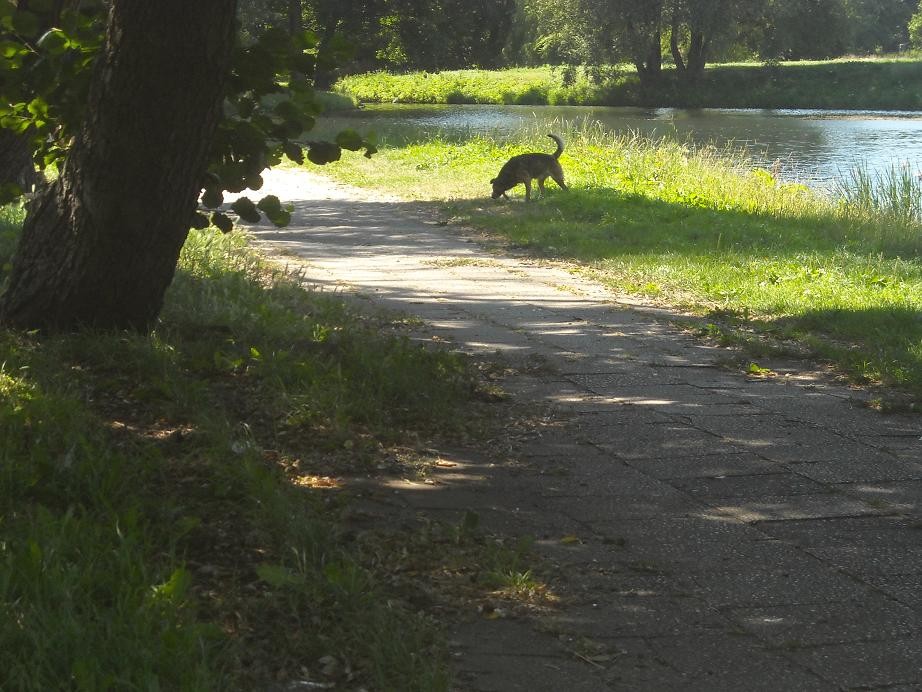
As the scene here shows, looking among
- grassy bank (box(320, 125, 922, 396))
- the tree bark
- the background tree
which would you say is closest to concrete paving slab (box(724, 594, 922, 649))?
grassy bank (box(320, 125, 922, 396))

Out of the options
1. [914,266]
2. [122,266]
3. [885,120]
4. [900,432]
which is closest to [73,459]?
[122,266]

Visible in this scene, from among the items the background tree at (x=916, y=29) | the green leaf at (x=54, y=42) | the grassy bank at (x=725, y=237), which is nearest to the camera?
the green leaf at (x=54, y=42)

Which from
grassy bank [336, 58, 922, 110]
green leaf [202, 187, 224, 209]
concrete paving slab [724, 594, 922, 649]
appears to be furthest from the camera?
grassy bank [336, 58, 922, 110]

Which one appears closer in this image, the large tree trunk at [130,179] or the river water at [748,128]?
the large tree trunk at [130,179]

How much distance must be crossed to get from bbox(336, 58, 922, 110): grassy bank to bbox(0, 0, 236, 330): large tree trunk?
48.6 metres

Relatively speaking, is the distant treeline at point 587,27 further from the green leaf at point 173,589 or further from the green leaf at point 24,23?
the green leaf at point 173,589

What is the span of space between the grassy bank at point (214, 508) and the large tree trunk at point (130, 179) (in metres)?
0.24

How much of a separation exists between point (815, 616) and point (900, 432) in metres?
2.70

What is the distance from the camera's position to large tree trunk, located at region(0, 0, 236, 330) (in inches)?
224

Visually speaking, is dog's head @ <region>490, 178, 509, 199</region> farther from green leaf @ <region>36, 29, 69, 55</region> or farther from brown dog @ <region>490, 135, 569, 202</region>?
green leaf @ <region>36, 29, 69, 55</region>

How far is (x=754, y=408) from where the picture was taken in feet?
21.7

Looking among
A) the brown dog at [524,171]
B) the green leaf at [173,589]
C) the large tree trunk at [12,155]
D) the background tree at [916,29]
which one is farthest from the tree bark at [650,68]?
the green leaf at [173,589]

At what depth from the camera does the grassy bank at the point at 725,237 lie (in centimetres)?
890

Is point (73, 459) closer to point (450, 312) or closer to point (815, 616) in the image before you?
point (815, 616)
